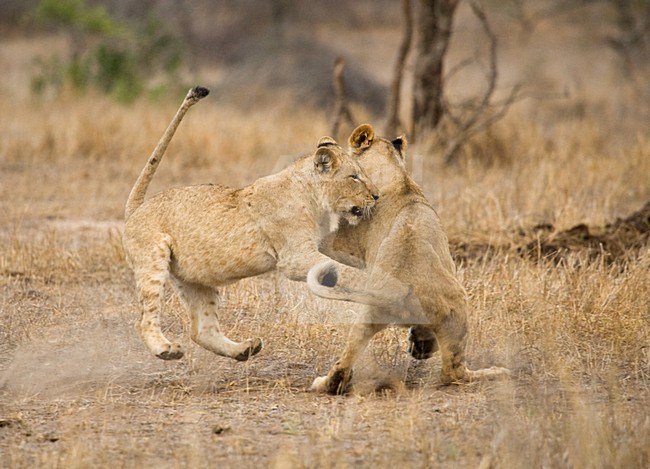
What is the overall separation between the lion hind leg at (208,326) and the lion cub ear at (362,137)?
0.99 metres

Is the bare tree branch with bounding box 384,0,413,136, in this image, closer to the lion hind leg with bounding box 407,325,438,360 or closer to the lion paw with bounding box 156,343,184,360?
the lion hind leg with bounding box 407,325,438,360

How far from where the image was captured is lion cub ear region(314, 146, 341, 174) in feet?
15.4

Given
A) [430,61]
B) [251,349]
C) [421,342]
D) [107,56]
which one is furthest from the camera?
[107,56]

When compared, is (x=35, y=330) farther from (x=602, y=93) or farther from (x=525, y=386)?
(x=602, y=93)

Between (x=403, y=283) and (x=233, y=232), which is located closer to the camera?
(x=403, y=283)

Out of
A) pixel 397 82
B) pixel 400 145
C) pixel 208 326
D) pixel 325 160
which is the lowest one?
pixel 208 326

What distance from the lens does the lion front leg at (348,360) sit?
430cm

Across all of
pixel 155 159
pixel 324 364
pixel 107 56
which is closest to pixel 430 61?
pixel 107 56

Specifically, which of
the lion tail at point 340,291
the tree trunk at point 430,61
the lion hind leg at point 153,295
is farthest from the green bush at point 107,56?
the lion tail at point 340,291

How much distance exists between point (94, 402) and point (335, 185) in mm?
1407

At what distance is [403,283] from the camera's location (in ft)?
14.3

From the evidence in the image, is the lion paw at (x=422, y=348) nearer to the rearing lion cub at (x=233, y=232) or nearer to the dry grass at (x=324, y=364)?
the dry grass at (x=324, y=364)

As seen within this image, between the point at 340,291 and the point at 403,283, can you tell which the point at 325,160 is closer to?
the point at 403,283

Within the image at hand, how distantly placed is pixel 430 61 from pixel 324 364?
6.69 meters
